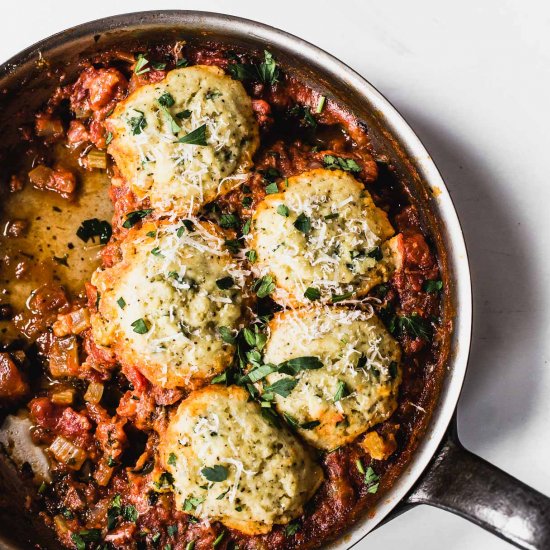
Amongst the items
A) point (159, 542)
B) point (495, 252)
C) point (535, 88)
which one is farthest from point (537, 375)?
point (159, 542)

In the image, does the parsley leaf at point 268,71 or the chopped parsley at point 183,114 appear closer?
the chopped parsley at point 183,114

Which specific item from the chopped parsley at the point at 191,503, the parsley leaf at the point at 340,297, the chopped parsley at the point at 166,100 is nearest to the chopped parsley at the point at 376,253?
the parsley leaf at the point at 340,297

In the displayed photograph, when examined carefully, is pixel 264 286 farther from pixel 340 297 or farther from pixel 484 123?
pixel 484 123

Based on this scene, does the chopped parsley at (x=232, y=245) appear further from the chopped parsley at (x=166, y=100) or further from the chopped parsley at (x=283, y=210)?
the chopped parsley at (x=166, y=100)

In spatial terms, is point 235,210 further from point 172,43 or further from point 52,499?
point 52,499

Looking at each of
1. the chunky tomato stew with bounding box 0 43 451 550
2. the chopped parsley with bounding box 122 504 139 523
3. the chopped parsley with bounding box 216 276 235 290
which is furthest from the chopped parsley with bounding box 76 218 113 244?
the chopped parsley with bounding box 122 504 139 523

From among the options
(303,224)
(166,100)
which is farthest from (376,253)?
(166,100)

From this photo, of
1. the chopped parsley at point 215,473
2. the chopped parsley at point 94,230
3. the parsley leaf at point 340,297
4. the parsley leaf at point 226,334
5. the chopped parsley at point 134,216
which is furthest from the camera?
the chopped parsley at point 94,230
